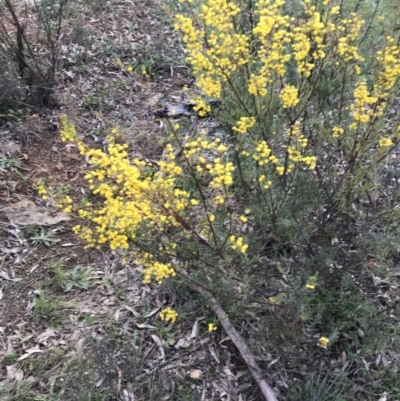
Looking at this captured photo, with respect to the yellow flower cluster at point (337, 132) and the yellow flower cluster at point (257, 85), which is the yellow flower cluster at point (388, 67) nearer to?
the yellow flower cluster at point (337, 132)

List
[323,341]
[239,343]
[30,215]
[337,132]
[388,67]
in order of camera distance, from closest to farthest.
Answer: [388,67] < [337,132] < [323,341] < [239,343] < [30,215]

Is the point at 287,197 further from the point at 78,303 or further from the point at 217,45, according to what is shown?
the point at 78,303

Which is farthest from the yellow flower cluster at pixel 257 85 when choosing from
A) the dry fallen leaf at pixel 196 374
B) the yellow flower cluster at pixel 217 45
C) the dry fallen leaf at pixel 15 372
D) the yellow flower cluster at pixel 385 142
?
the dry fallen leaf at pixel 15 372

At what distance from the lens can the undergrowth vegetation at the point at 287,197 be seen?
248 cm

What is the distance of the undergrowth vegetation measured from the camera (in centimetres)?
248

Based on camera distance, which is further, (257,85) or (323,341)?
(323,341)

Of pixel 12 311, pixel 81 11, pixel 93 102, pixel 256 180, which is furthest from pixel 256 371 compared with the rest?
pixel 81 11

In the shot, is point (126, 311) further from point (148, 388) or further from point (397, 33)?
point (397, 33)

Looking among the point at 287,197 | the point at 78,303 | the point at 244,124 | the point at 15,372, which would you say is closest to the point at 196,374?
the point at 78,303

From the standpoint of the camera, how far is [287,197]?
2.90 metres

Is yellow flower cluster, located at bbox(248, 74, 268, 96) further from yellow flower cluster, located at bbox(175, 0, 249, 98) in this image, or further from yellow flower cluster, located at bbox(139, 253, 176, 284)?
yellow flower cluster, located at bbox(139, 253, 176, 284)

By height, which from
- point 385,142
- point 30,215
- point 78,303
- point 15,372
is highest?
point 385,142

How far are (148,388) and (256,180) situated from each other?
1.33 meters

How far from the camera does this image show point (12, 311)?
3.46m
